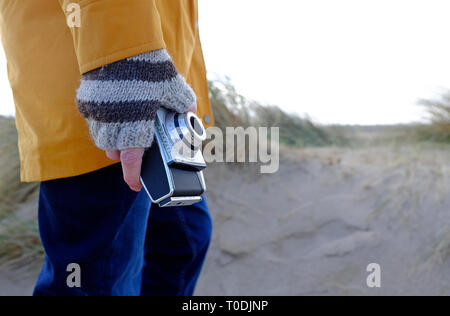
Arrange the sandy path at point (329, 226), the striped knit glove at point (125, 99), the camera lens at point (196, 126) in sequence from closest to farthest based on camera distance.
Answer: the striped knit glove at point (125, 99) < the camera lens at point (196, 126) < the sandy path at point (329, 226)

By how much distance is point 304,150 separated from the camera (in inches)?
136

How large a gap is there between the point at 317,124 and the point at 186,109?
3098 mm

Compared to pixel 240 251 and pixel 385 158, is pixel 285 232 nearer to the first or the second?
pixel 240 251

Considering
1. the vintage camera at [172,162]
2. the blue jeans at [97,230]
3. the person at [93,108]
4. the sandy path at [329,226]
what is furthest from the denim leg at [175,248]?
the sandy path at [329,226]

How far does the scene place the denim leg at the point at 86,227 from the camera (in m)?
A: 0.93

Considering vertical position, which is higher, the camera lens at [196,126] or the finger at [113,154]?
the camera lens at [196,126]

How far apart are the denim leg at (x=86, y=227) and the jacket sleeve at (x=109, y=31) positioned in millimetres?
259

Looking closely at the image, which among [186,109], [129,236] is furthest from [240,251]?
[186,109]

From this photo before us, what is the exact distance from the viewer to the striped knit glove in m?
0.77

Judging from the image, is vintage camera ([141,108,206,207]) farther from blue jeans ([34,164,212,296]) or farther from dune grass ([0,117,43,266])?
dune grass ([0,117,43,266])

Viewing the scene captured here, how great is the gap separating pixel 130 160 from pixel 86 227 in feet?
0.73

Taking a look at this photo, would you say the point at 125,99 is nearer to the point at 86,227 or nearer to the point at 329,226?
the point at 86,227

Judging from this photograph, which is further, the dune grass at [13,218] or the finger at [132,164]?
the dune grass at [13,218]

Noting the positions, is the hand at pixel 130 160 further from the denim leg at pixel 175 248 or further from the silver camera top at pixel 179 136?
the denim leg at pixel 175 248
